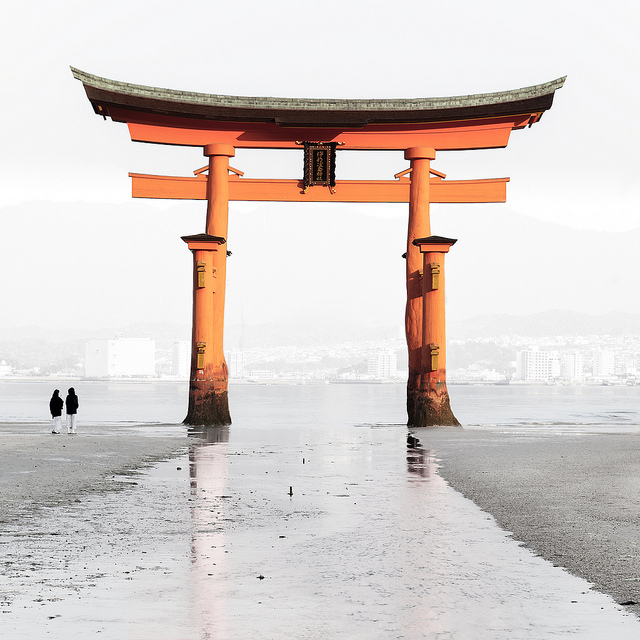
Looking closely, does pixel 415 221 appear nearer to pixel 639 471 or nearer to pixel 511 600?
pixel 639 471

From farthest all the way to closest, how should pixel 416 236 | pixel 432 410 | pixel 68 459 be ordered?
1. pixel 416 236
2. pixel 432 410
3. pixel 68 459

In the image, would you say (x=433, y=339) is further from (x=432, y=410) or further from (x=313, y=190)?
(x=313, y=190)

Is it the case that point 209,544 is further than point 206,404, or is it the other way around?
point 206,404

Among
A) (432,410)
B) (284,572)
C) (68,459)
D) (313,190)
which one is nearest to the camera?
(284,572)

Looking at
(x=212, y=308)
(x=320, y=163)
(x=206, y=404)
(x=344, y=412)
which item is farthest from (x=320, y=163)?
(x=344, y=412)

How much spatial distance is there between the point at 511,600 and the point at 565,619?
52 centimetres

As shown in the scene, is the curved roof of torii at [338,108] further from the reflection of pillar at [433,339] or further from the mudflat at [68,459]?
the mudflat at [68,459]

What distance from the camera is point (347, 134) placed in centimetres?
2553

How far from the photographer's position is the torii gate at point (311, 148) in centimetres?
2436

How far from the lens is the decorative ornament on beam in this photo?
25.5 m

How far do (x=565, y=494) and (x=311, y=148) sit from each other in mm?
16251

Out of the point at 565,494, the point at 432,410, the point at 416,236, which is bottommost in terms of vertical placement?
the point at 565,494

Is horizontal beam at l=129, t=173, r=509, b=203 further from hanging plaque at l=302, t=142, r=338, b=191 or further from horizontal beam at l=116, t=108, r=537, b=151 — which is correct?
horizontal beam at l=116, t=108, r=537, b=151

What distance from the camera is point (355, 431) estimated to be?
86.2 ft
